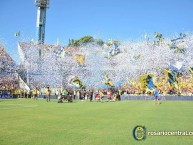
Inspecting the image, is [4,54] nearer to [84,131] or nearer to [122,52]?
[122,52]

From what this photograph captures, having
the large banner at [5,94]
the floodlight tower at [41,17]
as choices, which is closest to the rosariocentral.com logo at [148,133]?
the large banner at [5,94]

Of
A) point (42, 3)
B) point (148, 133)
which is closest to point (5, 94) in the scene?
point (42, 3)

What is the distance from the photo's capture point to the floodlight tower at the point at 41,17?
271 ft

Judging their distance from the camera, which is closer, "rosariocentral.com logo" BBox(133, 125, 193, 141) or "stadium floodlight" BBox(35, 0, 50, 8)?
"rosariocentral.com logo" BBox(133, 125, 193, 141)

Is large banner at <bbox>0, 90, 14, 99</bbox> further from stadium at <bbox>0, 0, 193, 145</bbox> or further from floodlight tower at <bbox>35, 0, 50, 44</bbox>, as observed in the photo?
floodlight tower at <bbox>35, 0, 50, 44</bbox>

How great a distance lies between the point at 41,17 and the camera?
279ft

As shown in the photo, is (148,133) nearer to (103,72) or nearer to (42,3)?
(103,72)

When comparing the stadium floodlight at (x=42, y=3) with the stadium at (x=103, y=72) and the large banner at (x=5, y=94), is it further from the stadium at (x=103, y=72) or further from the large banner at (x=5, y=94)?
the large banner at (x=5, y=94)

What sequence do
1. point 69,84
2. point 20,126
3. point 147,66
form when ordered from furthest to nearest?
point 147,66, point 69,84, point 20,126

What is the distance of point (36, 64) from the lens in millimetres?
64062

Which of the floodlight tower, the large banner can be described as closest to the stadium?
the large banner

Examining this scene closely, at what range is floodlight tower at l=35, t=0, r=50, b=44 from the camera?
82.7m

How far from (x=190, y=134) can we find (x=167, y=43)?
5777cm

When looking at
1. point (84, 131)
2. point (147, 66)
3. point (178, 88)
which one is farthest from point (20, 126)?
point (147, 66)
